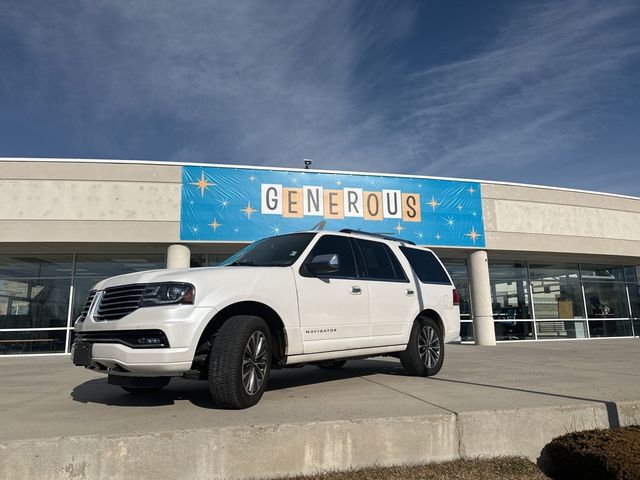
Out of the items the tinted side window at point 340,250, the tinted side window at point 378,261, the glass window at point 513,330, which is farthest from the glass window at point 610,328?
the tinted side window at point 340,250

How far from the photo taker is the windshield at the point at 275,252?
17.3 ft

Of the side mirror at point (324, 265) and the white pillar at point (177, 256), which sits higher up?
the white pillar at point (177, 256)

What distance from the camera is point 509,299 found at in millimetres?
19047

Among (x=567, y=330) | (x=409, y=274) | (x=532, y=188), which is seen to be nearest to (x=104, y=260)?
(x=409, y=274)

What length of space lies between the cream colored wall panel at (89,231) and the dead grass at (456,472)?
11.6m

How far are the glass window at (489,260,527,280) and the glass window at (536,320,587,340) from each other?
2.11 m

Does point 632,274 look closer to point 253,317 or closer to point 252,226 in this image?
point 252,226

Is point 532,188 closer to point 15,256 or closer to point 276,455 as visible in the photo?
point 276,455

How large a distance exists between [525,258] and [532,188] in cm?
322

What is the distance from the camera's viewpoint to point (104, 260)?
51.6 feet

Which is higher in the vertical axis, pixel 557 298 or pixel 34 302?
pixel 34 302

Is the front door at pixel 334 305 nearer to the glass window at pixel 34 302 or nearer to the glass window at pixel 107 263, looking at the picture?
the glass window at pixel 107 263

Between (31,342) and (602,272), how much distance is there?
22.5m

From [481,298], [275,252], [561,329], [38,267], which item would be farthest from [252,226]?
[561,329]
